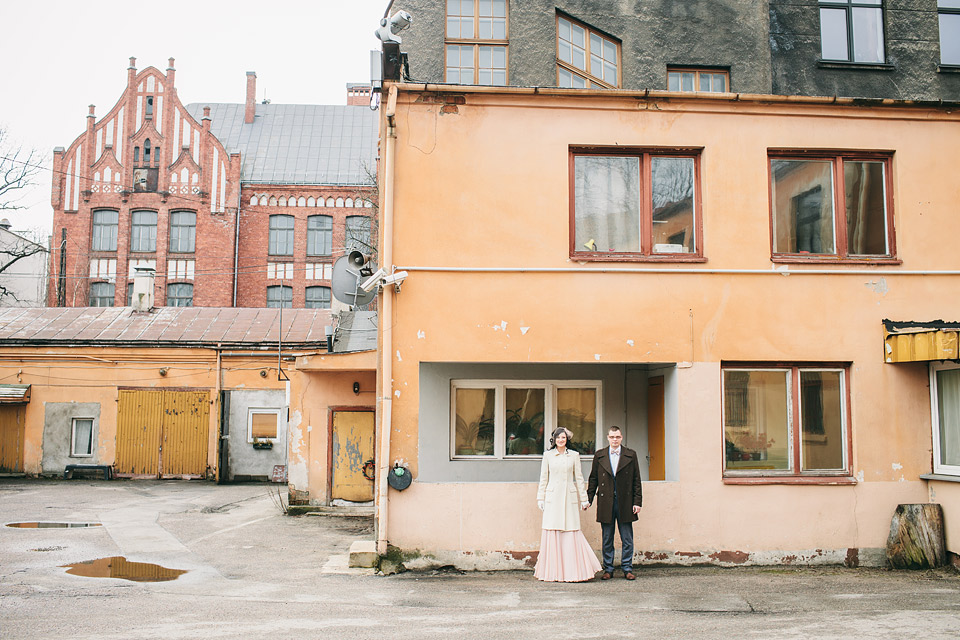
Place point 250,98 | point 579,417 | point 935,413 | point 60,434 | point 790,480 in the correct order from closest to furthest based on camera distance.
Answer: point 790,480 → point 935,413 → point 579,417 → point 60,434 → point 250,98

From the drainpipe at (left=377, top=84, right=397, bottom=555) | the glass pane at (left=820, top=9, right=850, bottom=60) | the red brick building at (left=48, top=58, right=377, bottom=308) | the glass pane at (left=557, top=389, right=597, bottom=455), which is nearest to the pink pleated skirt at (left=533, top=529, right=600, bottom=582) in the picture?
the drainpipe at (left=377, top=84, right=397, bottom=555)

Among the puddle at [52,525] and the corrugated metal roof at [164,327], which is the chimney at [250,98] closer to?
the corrugated metal roof at [164,327]

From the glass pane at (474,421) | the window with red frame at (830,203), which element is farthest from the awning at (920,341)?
the glass pane at (474,421)

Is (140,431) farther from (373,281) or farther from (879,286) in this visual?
(879,286)

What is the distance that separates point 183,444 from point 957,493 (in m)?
20.5

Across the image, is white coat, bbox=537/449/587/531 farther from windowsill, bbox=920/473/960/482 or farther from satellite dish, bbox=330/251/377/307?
windowsill, bbox=920/473/960/482

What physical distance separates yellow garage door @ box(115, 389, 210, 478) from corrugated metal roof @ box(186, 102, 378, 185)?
58.6 ft

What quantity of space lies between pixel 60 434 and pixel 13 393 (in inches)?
68.1

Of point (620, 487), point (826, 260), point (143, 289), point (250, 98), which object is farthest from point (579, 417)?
point (250, 98)

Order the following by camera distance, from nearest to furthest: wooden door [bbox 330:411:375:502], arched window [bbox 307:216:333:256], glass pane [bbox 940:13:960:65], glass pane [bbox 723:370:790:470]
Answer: glass pane [bbox 723:370:790:470]
glass pane [bbox 940:13:960:65]
wooden door [bbox 330:411:375:502]
arched window [bbox 307:216:333:256]

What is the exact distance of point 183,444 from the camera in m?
24.1

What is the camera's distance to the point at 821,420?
1031 cm

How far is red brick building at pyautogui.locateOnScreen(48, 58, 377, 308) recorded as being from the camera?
38375 millimetres

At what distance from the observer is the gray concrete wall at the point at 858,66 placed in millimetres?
13688
